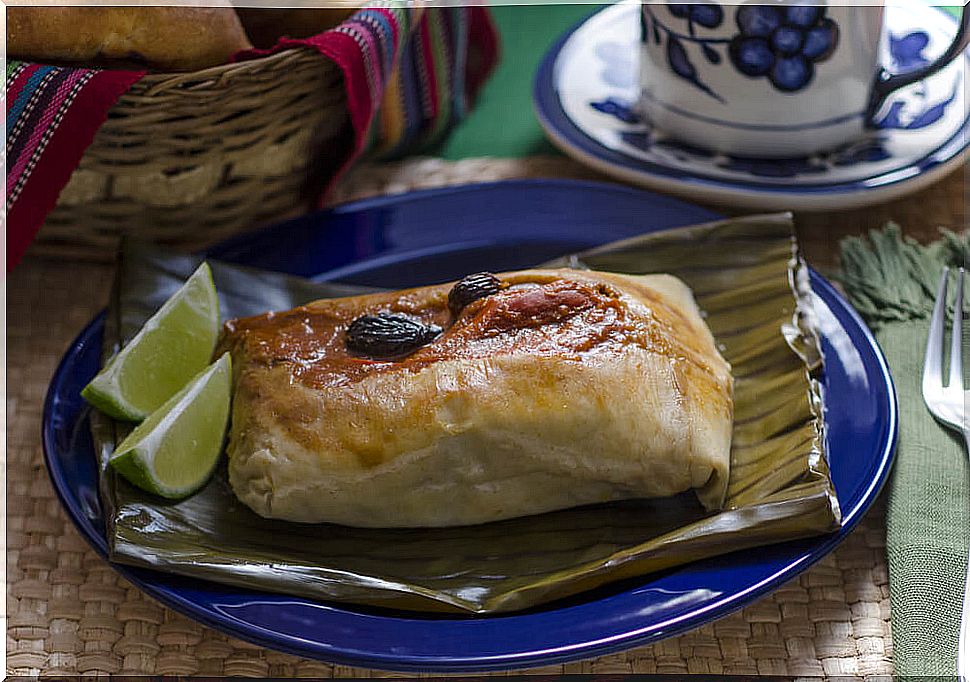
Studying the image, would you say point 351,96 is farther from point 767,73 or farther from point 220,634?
point 220,634

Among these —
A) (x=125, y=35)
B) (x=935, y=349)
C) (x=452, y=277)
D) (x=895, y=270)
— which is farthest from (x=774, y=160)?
(x=125, y=35)

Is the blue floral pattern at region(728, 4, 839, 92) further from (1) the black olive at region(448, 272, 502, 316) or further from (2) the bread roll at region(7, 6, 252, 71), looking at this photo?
(2) the bread roll at region(7, 6, 252, 71)

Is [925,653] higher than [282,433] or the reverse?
A: the reverse

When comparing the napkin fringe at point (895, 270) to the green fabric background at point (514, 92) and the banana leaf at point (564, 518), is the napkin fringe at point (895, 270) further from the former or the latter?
the green fabric background at point (514, 92)

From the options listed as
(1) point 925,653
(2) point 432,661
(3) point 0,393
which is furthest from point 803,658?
(3) point 0,393

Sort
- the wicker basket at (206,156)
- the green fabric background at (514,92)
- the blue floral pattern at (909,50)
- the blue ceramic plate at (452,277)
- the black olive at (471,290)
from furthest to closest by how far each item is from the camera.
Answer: the green fabric background at (514,92), the blue floral pattern at (909,50), the wicker basket at (206,156), the black olive at (471,290), the blue ceramic plate at (452,277)

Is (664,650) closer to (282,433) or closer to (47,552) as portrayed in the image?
(282,433)

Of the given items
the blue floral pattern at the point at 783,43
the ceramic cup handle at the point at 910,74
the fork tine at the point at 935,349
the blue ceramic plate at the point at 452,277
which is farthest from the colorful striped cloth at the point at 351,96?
the fork tine at the point at 935,349
